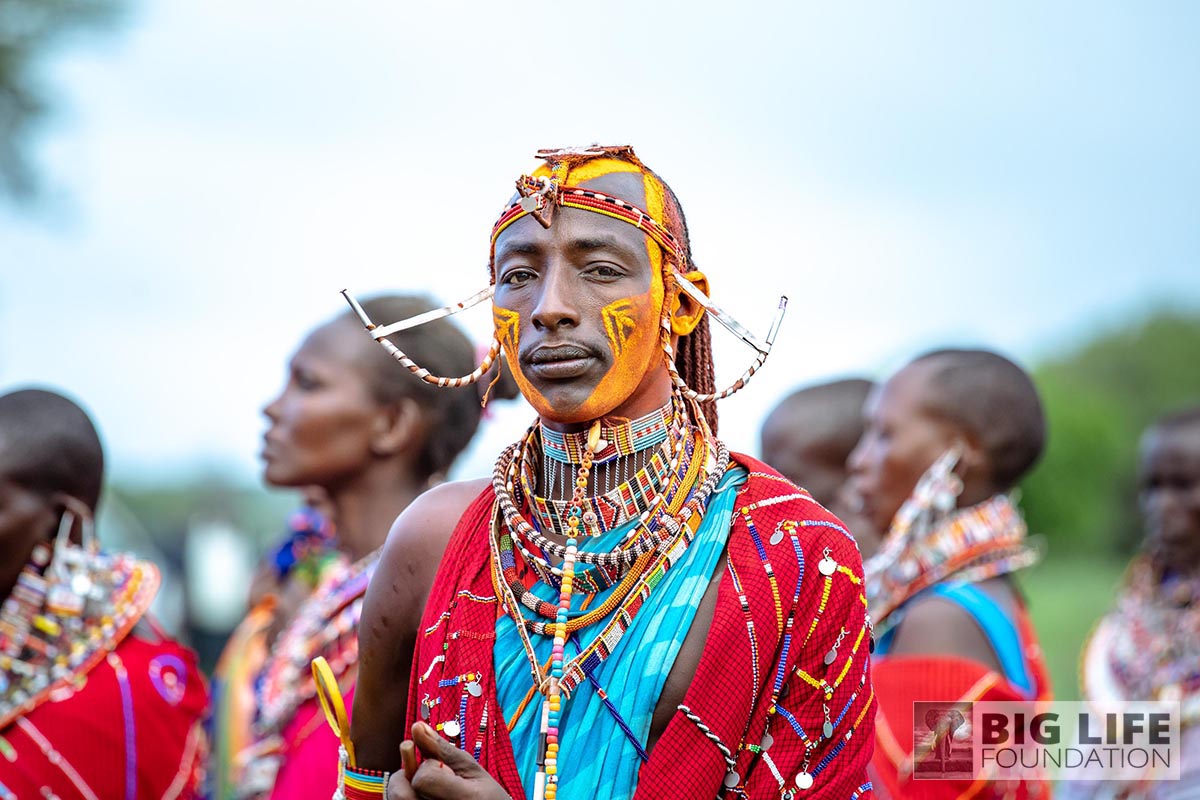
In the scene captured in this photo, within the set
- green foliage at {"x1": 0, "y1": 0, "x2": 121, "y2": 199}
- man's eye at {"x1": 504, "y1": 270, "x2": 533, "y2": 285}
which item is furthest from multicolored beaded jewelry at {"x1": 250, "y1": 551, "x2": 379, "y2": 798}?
green foliage at {"x1": 0, "y1": 0, "x2": 121, "y2": 199}

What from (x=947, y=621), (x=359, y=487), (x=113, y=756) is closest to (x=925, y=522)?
(x=947, y=621)

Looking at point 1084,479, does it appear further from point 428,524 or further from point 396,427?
point 428,524

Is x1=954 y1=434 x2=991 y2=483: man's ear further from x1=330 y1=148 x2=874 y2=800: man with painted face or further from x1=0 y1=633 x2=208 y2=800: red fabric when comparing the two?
x1=0 y1=633 x2=208 y2=800: red fabric

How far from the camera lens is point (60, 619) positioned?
14.3ft

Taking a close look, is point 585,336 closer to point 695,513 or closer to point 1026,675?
point 695,513

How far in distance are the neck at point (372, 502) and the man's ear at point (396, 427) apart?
0.24 feet

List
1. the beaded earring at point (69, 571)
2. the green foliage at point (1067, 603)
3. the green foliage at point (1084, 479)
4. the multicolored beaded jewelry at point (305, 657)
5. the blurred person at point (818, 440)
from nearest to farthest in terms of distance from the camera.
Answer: the beaded earring at point (69, 571)
the multicolored beaded jewelry at point (305, 657)
the blurred person at point (818, 440)
the green foliage at point (1067, 603)
the green foliage at point (1084, 479)

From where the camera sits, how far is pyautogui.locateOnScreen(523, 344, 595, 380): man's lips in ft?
8.91

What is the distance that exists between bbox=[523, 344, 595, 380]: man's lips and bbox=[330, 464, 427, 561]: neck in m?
1.95

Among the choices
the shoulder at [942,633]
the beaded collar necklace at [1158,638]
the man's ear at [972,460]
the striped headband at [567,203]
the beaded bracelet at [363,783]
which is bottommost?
the beaded collar necklace at [1158,638]

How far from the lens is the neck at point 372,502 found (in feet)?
15.0

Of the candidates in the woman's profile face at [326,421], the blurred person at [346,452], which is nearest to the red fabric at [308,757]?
the blurred person at [346,452]

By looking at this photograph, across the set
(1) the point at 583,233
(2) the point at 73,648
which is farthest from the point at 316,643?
(1) the point at 583,233

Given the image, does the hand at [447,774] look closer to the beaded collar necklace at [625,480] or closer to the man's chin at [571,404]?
the beaded collar necklace at [625,480]
